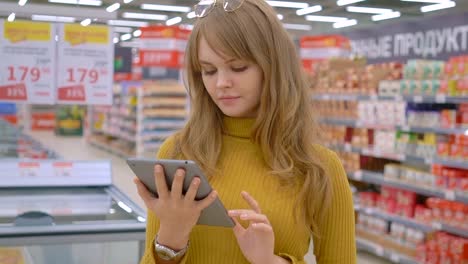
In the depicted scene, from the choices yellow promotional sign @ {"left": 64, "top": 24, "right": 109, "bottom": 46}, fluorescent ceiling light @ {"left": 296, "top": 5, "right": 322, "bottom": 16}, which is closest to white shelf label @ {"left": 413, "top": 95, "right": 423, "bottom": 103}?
yellow promotional sign @ {"left": 64, "top": 24, "right": 109, "bottom": 46}

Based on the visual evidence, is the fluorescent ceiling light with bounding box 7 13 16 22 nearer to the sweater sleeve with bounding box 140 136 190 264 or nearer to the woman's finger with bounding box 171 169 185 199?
the sweater sleeve with bounding box 140 136 190 264

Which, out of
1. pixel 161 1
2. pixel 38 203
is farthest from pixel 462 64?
pixel 161 1

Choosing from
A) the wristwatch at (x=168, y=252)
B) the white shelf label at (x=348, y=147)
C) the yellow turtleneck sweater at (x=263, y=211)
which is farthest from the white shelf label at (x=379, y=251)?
the wristwatch at (x=168, y=252)

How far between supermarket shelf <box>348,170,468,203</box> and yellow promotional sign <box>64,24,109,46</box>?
2874 millimetres

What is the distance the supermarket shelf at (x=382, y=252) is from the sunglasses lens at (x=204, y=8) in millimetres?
4659

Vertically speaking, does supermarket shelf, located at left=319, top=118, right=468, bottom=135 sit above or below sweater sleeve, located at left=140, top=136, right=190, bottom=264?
below

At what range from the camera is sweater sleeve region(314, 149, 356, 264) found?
1476 mm

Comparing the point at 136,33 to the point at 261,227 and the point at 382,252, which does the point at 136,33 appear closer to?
the point at 382,252

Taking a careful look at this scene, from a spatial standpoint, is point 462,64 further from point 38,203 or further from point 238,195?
point 238,195

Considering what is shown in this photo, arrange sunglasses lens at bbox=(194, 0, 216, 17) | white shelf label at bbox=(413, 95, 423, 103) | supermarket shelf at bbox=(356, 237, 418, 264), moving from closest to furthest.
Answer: sunglasses lens at bbox=(194, 0, 216, 17)
white shelf label at bbox=(413, 95, 423, 103)
supermarket shelf at bbox=(356, 237, 418, 264)

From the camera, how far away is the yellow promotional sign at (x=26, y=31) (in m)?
4.39

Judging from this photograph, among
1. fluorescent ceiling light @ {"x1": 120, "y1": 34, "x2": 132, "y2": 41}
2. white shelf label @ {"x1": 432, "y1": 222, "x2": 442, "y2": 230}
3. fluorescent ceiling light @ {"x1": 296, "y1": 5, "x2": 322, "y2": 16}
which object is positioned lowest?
white shelf label @ {"x1": 432, "y1": 222, "x2": 442, "y2": 230}

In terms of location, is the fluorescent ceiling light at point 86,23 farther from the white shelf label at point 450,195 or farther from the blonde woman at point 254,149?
the blonde woman at point 254,149

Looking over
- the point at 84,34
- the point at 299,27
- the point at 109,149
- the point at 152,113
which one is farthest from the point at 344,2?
the point at 84,34
